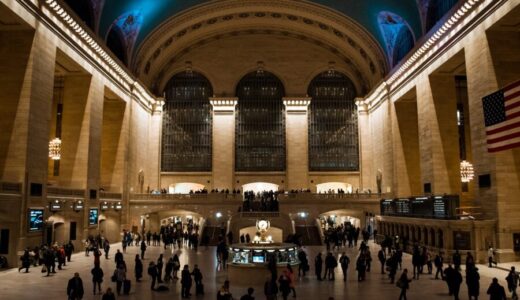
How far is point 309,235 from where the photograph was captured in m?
26.3

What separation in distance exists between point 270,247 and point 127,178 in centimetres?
1873

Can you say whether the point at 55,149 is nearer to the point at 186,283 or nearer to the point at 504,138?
the point at 186,283

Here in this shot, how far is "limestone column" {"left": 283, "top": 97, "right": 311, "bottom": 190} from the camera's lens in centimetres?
3631

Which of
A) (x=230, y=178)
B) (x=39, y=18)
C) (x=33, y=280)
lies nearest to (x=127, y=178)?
(x=230, y=178)

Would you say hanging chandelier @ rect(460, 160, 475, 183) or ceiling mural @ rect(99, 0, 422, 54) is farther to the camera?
ceiling mural @ rect(99, 0, 422, 54)

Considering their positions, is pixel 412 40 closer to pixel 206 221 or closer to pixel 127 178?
pixel 206 221

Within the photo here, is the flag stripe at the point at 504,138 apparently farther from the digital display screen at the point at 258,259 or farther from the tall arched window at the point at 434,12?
the tall arched window at the point at 434,12

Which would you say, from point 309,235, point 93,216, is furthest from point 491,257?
point 93,216

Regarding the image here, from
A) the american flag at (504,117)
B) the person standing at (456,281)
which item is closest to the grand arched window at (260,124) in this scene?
the american flag at (504,117)

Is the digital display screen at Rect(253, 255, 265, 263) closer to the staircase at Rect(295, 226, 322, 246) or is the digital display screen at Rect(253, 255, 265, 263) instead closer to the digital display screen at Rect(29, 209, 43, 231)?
the digital display screen at Rect(29, 209, 43, 231)

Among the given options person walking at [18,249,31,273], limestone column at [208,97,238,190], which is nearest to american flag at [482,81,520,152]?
person walking at [18,249,31,273]

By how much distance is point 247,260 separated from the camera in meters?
13.6

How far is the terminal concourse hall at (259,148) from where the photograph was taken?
14.1m

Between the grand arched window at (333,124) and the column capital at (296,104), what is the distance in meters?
0.82
